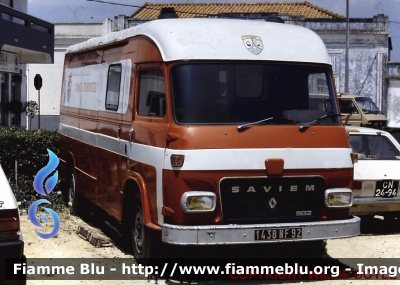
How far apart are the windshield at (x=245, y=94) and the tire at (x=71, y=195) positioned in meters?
4.92

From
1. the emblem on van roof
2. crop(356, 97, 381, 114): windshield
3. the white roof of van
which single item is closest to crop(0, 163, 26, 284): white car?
the white roof of van

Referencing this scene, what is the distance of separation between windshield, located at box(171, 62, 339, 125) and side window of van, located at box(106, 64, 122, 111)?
1731 mm

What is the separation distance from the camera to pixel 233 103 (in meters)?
7.90

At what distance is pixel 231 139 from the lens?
764cm

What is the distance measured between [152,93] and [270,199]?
1799 millimetres

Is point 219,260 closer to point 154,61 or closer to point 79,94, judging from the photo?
point 154,61

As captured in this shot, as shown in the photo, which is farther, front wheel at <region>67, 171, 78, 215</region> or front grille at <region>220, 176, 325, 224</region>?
front wheel at <region>67, 171, 78, 215</region>

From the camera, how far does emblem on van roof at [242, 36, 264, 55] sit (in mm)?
8117

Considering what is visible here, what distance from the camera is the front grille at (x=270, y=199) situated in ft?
25.0

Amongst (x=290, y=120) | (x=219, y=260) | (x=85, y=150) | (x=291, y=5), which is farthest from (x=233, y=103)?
(x=291, y=5)

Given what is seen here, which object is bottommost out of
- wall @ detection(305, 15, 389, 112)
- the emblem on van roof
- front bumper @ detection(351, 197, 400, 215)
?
front bumper @ detection(351, 197, 400, 215)

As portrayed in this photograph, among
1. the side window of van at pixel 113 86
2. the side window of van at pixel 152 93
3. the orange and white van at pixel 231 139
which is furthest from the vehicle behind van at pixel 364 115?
the side window of van at pixel 152 93

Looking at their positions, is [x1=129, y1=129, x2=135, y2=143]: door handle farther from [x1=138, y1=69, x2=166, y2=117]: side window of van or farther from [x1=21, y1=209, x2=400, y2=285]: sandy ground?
[x1=21, y1=209, x2=400, y2=285]: sandy ground

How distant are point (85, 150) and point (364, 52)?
114ft
